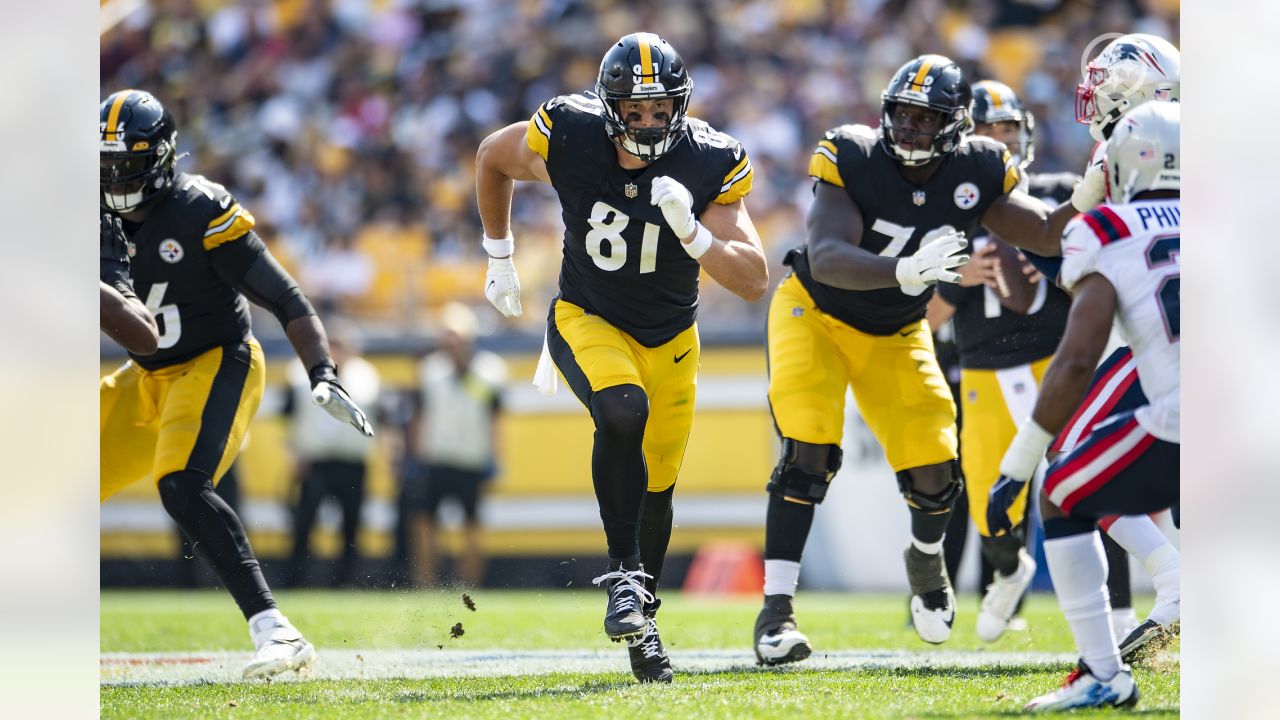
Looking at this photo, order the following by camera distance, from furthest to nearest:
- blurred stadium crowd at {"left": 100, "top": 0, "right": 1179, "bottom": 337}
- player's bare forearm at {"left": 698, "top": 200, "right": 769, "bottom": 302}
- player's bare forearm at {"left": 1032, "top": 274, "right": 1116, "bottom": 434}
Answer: blurred stadium crowd at {"left": 100, "top": 0, "right": 1179, "bottom": 337}
player's bare forearm at {"left": 698, "top": 200, "right": 769, "bottom": 302}
player's bare forearm at {"left": 1032, "top": 274, "right": 1116, "bottom": 434}

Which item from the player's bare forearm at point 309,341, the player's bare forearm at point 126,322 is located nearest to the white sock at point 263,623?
the player's bare forearm at point 309,341

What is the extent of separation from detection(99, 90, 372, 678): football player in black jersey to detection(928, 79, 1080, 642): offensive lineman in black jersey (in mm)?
2427

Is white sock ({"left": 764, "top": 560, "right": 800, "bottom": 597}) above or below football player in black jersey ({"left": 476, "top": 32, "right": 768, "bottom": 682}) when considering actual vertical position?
below

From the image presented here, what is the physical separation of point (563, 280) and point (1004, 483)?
171 cm

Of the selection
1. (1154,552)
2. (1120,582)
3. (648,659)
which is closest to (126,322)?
(648,659)

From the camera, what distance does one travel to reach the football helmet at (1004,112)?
5578mm

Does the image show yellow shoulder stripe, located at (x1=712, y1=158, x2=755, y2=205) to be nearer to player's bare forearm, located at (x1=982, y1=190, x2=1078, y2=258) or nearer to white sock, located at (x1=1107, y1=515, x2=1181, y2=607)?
player's bare forearm, located at (x1=982, y1=190, x2=1078, y2=258)

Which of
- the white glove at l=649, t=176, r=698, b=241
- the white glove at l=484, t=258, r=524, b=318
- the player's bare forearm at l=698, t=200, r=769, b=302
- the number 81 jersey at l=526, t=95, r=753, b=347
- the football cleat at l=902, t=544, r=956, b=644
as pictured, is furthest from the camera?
the football cleat at l=902, t=544, r=956, b=644

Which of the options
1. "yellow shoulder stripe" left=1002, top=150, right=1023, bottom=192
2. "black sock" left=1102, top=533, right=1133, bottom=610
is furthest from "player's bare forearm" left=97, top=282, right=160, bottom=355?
"black sock" left=1102, top=533, right=1133, bottom=610

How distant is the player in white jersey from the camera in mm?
3377

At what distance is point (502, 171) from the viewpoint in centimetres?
464

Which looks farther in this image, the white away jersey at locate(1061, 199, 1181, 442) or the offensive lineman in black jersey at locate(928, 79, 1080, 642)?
the offensive lineman in black jersey at locate(928, 79, 1080, 642)

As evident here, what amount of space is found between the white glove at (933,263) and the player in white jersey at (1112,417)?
543mm
